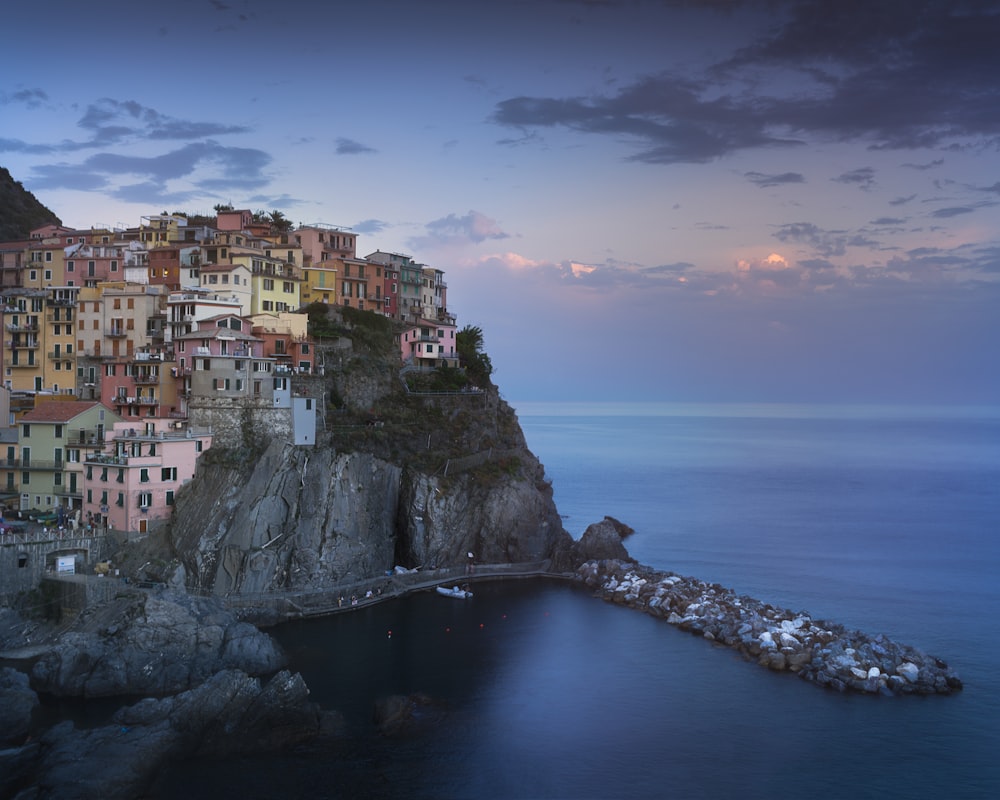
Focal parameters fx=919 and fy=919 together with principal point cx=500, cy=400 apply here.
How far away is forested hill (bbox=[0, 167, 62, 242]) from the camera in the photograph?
101 metres

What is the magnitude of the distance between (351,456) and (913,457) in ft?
446

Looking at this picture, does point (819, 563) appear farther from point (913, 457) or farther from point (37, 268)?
point (913, 457)

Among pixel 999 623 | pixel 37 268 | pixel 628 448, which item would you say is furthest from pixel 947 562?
pixel 628 448

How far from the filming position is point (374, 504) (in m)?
56.5

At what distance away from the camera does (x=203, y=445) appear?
177 ft

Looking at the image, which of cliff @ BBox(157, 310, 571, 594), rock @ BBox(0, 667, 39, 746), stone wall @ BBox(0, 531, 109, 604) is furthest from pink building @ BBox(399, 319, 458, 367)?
rock @ BBox(0, 667, 39, 746)

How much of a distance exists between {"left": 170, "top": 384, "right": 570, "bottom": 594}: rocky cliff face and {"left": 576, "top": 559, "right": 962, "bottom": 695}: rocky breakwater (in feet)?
28.6

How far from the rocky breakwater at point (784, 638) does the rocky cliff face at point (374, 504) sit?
28.6ft

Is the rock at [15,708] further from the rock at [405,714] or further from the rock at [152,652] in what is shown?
the rock at [405,714]

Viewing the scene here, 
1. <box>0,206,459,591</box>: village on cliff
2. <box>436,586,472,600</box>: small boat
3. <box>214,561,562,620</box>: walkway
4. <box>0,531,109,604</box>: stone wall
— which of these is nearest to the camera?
<box>0,531,109,604</box>: stone wall

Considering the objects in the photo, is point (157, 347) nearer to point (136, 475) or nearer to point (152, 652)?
point (136, 475)

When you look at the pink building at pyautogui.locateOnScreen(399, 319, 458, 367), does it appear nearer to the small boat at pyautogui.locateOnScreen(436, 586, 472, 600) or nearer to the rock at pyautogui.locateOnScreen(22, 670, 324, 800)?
the small boat at pyautogui.locateOnScreen(436, 586, 472, 600)

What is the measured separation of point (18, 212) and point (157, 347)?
5851cm

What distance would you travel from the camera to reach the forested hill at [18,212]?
100625 millimetres
